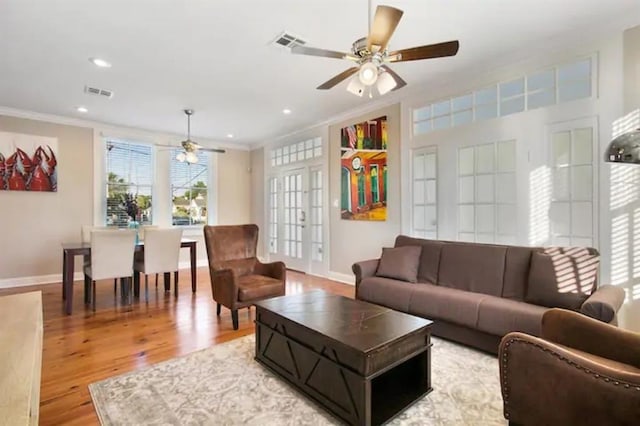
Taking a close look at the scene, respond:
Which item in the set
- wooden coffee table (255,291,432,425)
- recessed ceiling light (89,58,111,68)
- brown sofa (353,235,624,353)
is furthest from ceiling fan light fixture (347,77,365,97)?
recessed ceiling light (89,58,111,68)

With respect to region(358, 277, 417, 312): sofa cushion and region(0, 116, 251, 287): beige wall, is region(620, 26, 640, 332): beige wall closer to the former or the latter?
region(358, 277, 417, 312): sofa cushion

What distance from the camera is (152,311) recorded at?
389cm

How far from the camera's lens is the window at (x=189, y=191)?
22.3 feet

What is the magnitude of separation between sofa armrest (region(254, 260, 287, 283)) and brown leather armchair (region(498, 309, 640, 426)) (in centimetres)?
252

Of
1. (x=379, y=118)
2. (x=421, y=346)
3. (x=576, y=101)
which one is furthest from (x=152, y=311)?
(x=576, y=101)

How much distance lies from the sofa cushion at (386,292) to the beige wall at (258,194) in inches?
168

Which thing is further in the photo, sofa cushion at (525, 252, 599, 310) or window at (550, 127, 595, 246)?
window at (550, 127, 595, 246)

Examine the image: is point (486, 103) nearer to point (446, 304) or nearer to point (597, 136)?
point (597, 136)

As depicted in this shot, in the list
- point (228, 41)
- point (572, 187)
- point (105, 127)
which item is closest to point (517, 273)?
point (572, 187)

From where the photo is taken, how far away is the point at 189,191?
701cm

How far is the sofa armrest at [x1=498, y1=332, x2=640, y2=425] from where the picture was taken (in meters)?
1.24

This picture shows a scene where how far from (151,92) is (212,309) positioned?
2969 millimetres

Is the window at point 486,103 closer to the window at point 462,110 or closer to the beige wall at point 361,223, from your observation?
the window at point 462,110

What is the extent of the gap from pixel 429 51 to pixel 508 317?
2.05 m
